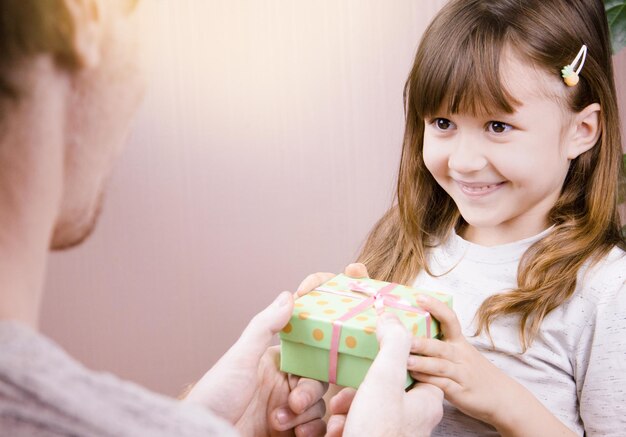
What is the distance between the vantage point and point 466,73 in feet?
3.10

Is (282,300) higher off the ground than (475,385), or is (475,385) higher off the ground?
(282,300)

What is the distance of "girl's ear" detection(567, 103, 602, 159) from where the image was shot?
3.32 ft

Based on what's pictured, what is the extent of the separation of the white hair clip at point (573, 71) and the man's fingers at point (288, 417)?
0.54 m

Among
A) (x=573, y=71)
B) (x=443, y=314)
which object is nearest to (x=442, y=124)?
(x=573, y=71)

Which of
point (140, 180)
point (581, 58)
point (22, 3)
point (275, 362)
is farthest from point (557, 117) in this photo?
point (22, 3)

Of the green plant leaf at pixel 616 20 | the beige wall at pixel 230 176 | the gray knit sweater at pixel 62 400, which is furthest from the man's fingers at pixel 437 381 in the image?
the green plant leaf at pixel 616 20

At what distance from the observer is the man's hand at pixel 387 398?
2.34 ft

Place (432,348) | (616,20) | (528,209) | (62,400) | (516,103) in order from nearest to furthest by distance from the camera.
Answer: (62,400) < (432,348) < (516,103) < (528,209) < (616,20)

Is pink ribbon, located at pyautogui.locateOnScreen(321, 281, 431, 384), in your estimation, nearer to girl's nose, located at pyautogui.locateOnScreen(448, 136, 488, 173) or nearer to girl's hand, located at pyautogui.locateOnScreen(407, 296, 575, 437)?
girl's hand, located at pyautogui.locateOnScreen(407, 296, 575, 437)

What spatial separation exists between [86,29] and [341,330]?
0.46 metres

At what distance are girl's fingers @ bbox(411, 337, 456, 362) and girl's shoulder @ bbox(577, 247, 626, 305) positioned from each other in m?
0.24

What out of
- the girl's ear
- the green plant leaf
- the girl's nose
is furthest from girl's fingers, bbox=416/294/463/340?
the green plant leaf

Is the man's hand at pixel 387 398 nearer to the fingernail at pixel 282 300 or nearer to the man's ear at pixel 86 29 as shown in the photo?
the fingernail at pixel 282 300

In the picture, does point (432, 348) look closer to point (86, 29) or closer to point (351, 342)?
point (351, 342)
